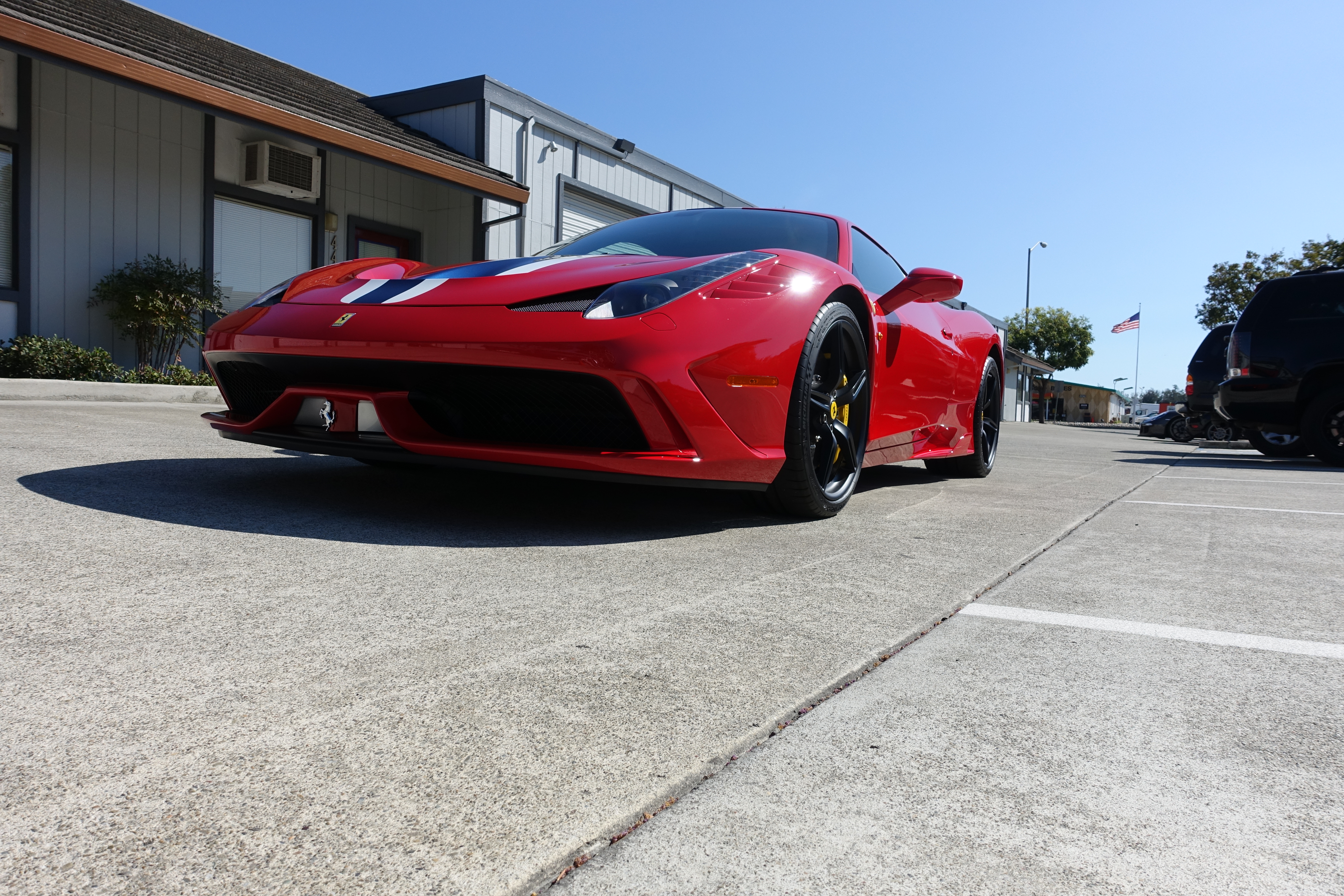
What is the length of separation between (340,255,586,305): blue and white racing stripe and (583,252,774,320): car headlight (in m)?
0.33

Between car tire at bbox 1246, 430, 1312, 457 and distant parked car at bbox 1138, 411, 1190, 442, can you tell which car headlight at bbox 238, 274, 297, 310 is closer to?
car tire at bbox 1246, 430, 1312, 457

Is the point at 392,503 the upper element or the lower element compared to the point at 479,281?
lower

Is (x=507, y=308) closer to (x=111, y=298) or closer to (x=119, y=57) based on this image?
(x=119, y=57)

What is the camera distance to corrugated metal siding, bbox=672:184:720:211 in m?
16.2

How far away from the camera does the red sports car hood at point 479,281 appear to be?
2.61 m

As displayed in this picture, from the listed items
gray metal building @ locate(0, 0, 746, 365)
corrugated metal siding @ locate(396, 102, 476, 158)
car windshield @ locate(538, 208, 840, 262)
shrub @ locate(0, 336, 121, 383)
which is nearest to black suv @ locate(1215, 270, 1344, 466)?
gray metal building @ locate(0, 0, 746, 365)

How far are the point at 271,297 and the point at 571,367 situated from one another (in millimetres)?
1253

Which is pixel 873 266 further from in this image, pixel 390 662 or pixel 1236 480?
pixel 1236 480

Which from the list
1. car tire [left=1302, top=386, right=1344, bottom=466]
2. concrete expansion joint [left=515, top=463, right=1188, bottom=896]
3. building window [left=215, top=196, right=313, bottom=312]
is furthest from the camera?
building window [left=215, top=196, right=313, bottom=312]

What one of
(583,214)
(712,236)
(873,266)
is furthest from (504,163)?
(712,236)

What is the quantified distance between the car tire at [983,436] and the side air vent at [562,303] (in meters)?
3.23

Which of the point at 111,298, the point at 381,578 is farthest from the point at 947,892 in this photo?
the point at 111,298

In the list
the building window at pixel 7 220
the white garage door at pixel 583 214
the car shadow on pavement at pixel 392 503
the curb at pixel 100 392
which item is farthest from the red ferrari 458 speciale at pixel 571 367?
the white garage door at pixel 583 214

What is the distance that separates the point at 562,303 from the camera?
100 inches
